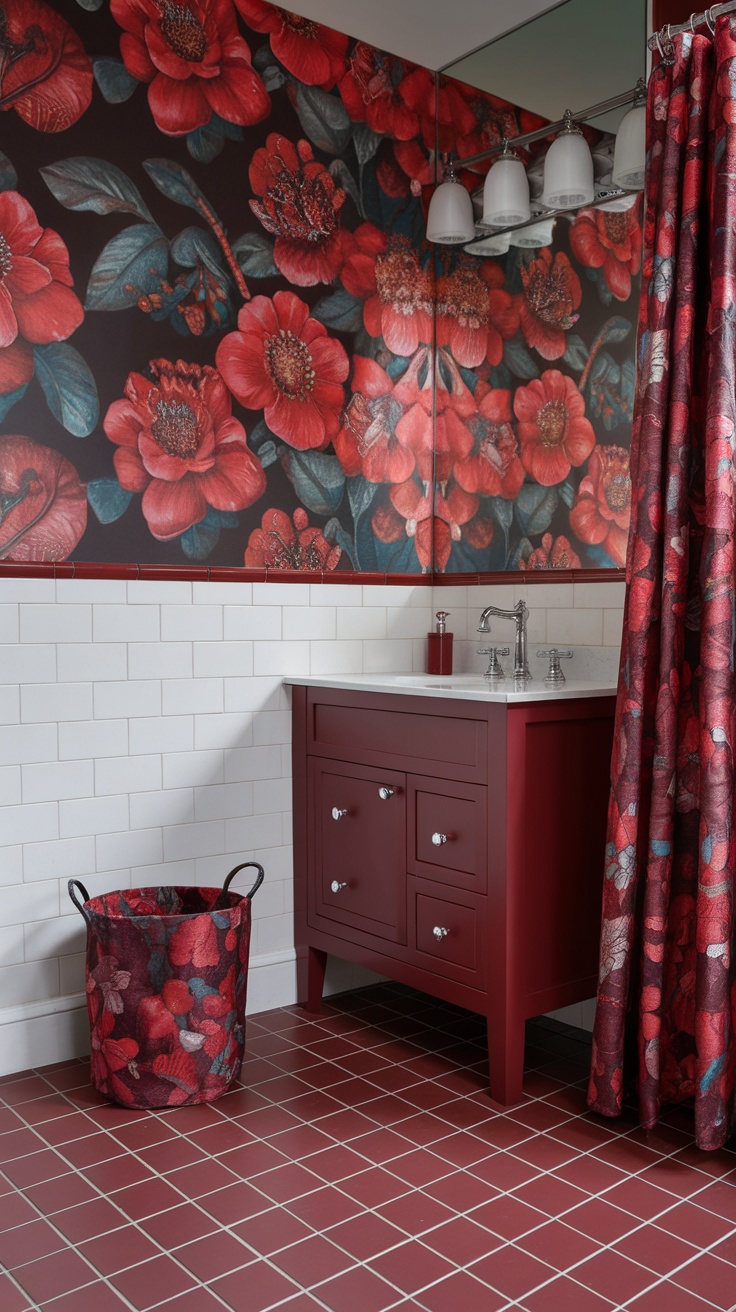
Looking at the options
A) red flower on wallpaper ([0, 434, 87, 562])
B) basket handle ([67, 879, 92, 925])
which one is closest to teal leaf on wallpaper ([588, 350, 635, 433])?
red flower on wallpaper ([0, 434, 87, 562])

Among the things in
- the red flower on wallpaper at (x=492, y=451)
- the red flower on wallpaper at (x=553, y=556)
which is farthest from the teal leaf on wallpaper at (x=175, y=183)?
the red flower on wallpaper at (x=553, y=556)

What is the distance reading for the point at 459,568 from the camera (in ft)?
10.9

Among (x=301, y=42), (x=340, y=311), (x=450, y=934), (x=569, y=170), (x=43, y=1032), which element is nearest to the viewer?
(x=450, y=934)

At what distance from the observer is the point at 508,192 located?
9.84ft

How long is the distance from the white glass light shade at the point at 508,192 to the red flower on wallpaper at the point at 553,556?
35.6 inches

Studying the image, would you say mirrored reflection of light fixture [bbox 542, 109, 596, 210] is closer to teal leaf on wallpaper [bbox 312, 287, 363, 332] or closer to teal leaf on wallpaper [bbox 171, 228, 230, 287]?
teal leaf on wallpaper [bbox 312, 287, 363, 332]

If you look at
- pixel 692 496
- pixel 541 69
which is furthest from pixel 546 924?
pixel 541 69

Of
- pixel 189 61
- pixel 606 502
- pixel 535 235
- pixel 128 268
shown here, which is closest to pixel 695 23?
pixel 535 235

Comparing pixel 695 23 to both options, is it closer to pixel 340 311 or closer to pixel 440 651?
pixel 340 311

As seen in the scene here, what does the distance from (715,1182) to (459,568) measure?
6.07 feet

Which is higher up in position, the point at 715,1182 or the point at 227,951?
the point at 227,951

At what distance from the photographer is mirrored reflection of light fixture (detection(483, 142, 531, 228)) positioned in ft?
9.84

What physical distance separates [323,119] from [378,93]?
0.83ft

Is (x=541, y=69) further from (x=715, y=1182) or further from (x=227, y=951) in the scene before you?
(x=715, y=1182)
